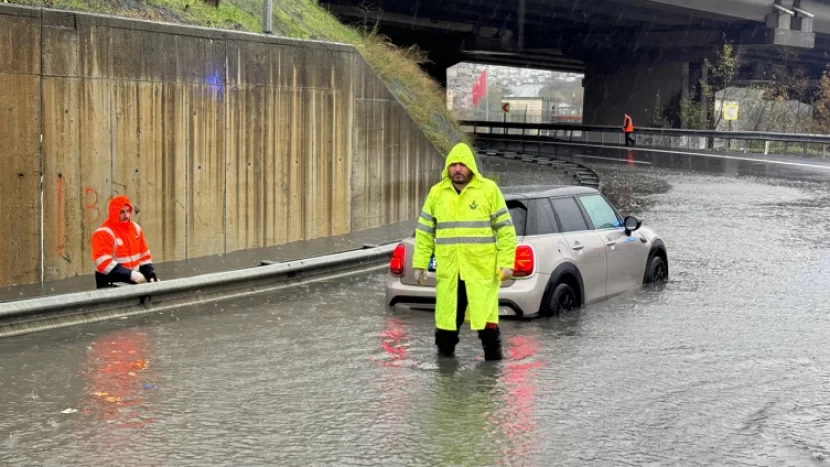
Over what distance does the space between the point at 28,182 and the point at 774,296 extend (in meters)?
8.40

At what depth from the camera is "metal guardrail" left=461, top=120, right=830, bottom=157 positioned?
137 feet

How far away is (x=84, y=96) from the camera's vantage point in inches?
536

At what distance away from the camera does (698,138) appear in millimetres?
48562

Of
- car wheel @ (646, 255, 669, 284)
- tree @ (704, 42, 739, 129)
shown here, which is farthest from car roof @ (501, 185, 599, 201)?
tree @ (704, 42, 739, 129)

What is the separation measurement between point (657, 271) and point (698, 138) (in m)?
36.5

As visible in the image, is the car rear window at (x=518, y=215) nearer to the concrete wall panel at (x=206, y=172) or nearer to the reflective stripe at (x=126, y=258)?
the reflective stripe at (x=126, y=258)

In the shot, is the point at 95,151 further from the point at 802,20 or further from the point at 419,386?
the point at 802,20

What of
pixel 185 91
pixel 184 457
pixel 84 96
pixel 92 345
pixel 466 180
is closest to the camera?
pixel 184 457

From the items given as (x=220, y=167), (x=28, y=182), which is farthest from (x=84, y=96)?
(x=220, y=167)

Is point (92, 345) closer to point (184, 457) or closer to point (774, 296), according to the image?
point (184, 457)

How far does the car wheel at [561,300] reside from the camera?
426 inches

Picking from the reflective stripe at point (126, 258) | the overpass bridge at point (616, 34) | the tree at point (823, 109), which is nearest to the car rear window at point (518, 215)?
the reflective stripe at point (126, 258)

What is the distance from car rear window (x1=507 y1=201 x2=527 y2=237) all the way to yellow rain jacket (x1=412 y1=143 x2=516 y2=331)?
7.35ft

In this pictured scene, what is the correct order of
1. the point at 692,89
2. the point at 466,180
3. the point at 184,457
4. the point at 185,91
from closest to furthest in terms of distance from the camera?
1. the point at 184,457
2. the point at 466,180
3. the point at 185,91
4. the point at 692,89
